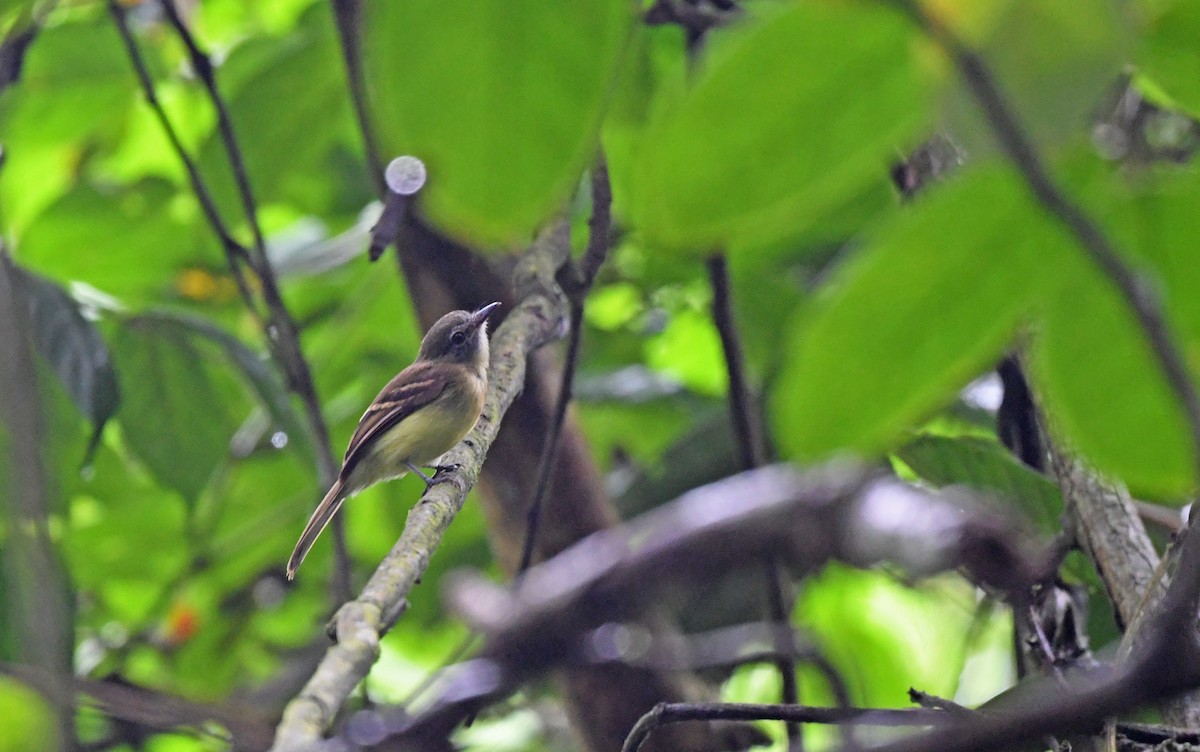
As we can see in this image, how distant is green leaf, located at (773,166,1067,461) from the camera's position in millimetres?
982

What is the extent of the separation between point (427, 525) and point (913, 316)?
133cm

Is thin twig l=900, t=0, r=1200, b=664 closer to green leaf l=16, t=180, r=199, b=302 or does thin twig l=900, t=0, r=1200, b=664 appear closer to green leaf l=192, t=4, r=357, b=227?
green leaf l=192, t=4, r=357, b=227

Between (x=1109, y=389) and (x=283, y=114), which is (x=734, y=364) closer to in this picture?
(x=283, y=114)

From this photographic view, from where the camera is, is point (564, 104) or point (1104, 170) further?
point (1104, 170)

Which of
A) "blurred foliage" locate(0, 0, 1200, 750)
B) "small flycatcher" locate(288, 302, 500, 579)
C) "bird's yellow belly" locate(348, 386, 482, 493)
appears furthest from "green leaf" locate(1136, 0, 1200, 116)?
"bird's yellow belly" locate(348, 386, 482, 493)

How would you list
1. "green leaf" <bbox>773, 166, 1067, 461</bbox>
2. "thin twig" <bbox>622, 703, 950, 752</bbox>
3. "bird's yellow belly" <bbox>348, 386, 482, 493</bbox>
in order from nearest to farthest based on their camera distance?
"green leaf" <bbox>773, 166, 1067, 461</bbox> < "thin twig" <bbox>622, 703, 950, 752</bbox> < "bird's yellow belly" <bbox>348, 386, 482, 493</bbox>

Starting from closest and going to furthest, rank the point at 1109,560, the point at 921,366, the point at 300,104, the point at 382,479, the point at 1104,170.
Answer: the point at 921,366 → the point at 1104,170 → the point at 1109,560 → the point at 300,104 → the point at 382,479

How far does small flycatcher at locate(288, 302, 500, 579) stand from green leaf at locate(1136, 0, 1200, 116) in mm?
2982

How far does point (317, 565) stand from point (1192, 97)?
14.6 ft

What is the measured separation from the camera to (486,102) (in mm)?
888

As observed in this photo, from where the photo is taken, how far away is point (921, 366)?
100cm

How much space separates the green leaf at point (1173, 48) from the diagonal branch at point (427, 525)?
956mm

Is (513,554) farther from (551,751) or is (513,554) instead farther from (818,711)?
(818,711)

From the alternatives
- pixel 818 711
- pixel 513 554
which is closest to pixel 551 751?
pixel 513 554
